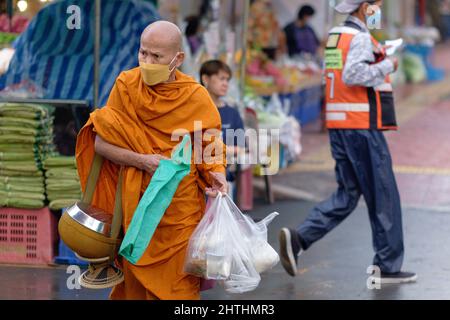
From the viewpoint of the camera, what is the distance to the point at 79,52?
7.42 m

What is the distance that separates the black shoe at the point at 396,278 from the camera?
666 cm

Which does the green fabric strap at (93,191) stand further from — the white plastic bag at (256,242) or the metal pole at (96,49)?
the metal pole at (96,49)

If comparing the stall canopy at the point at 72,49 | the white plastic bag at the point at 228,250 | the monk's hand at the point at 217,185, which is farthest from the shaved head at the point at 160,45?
the stall canopy at the point at 72,49

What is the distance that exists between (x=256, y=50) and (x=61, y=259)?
7645 mm

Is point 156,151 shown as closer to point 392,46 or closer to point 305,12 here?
point 392,46

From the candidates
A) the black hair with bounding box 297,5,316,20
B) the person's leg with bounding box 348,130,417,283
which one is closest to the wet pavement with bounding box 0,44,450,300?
the person's leg with bounding box 348,130,417,283

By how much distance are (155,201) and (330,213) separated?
2.50 m

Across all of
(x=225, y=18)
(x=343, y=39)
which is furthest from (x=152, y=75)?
(x=225, y=18)

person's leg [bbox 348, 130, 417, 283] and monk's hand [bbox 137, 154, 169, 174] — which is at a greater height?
monk's hand [bbox 137, 154, 169, 174]

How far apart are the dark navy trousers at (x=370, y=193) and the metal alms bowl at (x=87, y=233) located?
242 cm

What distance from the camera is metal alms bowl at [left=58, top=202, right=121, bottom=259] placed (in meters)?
4.57

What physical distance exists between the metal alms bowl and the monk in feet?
0.34

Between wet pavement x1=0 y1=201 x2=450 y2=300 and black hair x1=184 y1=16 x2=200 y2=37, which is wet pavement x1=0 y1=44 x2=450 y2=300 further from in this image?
black hair x1=184 y1=16 x2=200 y2=37
